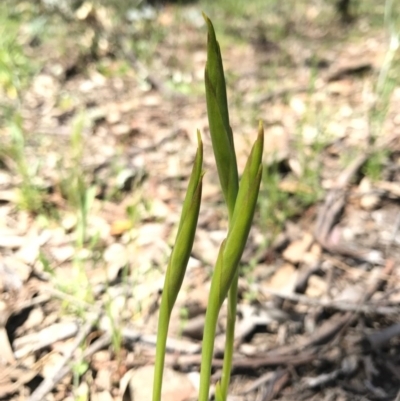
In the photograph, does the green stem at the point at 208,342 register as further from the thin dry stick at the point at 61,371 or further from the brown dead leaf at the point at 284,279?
the brown dead leaf at the point at 284,279

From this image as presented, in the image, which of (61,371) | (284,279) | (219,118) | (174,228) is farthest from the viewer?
(174,228)

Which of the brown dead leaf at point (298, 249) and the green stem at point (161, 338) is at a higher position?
the green stem at point (161, 338)

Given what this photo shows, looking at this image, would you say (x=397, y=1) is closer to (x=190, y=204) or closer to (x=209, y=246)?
(x=209, y=246)

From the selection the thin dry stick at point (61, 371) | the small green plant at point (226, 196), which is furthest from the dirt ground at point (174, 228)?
the small green plant at point (226, 196)

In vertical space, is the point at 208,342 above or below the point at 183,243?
below

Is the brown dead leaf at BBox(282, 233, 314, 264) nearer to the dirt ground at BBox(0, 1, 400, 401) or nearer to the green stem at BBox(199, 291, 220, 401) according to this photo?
the dirt ground at BBox(0, 1, 400, 401)

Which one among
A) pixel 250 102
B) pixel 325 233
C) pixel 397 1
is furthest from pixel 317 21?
pixel 325 233

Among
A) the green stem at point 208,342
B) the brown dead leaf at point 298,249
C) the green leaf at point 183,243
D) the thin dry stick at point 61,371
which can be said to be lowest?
the thin dry stick at point 61,371

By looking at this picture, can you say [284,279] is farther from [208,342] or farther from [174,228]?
[208,342]

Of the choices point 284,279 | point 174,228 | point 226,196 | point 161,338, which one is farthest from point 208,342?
point 174,228
